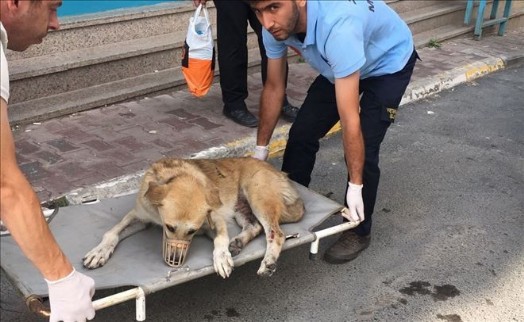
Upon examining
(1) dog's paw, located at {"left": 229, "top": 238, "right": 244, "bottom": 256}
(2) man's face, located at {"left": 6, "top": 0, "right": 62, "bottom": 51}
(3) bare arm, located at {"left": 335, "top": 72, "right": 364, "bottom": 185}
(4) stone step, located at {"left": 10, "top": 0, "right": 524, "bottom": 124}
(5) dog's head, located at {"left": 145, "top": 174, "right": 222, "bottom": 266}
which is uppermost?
(2) man's face, located at {"left": 6, "top": 0, "right": 62, "bottom": 51}

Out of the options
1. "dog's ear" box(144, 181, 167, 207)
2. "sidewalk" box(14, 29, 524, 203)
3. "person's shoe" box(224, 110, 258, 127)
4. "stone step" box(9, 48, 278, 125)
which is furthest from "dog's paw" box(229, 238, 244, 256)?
"stone step" box(9, 48, 278, 125)

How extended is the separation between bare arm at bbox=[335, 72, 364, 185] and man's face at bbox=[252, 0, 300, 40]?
0.38 m

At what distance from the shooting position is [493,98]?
7.05 metres

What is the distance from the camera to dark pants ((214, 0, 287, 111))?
504 cm

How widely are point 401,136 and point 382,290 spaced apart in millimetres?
2623

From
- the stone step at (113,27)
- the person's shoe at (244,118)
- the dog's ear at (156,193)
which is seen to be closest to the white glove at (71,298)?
the dog's ear at (156,193)

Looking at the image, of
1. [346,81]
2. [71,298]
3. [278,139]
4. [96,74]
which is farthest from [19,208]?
[96,74]

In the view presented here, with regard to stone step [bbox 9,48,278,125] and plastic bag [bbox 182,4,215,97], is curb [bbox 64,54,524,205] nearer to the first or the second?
plastic bag [bbox 182,4,215,97]

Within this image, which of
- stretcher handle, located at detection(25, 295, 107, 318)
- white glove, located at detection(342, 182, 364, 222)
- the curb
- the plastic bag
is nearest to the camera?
stretcher handle, located at detection(25, 295, 107, 318)

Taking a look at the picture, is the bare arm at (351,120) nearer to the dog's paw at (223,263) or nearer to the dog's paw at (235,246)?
the dog's paw at (235,246)

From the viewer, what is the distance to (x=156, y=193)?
2.88m

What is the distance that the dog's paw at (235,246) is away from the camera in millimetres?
3023

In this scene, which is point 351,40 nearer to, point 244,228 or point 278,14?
point 278,14

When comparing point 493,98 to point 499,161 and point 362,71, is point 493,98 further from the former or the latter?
point 362,71
